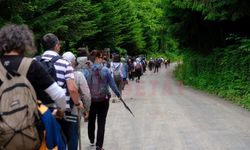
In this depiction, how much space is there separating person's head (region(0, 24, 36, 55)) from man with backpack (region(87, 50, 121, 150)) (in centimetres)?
491

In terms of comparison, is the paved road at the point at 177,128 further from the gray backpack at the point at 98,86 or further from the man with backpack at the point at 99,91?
the gray backpack at the point at 98,86

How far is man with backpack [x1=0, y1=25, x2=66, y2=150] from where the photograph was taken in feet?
14.8

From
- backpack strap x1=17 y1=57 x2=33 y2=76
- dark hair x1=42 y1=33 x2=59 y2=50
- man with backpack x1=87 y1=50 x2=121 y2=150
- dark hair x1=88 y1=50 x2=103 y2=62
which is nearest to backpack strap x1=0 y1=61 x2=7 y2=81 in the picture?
backpack strap x1=17 y1=57 x2=33 y2=76

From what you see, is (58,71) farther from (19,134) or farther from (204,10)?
(204,10)

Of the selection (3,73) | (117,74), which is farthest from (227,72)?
(3,73)

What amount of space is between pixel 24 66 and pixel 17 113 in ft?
1.39

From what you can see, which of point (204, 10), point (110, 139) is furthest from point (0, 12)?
point (204, 10)

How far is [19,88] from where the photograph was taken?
4.55 metres

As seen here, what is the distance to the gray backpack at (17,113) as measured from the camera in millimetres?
4500

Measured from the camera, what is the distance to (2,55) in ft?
15.8

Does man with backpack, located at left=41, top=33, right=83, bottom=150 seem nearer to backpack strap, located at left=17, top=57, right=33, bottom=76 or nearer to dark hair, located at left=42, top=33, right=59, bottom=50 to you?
dark hair, located at left=42, top=33, right=59, bottom=50

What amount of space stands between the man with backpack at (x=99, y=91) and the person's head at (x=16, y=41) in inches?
193

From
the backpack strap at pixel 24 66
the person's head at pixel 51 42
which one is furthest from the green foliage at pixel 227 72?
the backpack strap at pixel 24 66

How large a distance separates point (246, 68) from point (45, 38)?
61.3 feet
